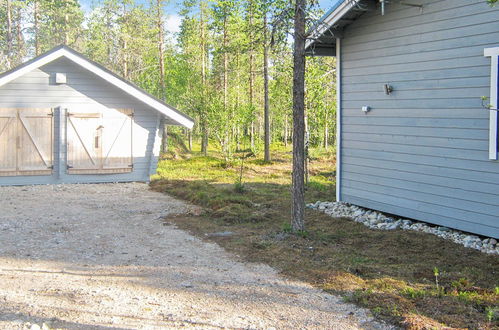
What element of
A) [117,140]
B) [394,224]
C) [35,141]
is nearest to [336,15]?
[394,224]

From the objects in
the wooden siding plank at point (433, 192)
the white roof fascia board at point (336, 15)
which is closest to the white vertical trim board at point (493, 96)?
the wooden siding plank at point (433, 192)

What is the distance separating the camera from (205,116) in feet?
79.5

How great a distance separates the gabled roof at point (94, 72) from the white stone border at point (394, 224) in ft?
17.1

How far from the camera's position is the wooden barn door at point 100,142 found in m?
13.6

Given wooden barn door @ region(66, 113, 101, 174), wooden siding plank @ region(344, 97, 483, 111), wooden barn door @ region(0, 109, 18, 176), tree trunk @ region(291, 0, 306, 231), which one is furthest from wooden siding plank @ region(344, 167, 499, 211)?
wooden barn door @ region(0, 109, 18, 176)

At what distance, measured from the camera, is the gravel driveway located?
4277 millimetres

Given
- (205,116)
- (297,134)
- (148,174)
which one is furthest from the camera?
(205,116)

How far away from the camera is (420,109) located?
28.3ft

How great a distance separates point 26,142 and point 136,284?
30.2 feet

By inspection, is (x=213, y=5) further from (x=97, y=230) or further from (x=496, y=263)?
Result: (x=496, y=263)

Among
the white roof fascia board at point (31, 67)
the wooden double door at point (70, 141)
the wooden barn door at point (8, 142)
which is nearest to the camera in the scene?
the white roof fascia board at point (31, 67)

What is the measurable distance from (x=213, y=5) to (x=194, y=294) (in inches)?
902

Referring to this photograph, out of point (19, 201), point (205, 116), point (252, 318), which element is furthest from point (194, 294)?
point (205, 116)

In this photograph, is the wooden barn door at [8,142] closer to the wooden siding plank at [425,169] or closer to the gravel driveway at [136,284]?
the gravel driveway at [136,284]
